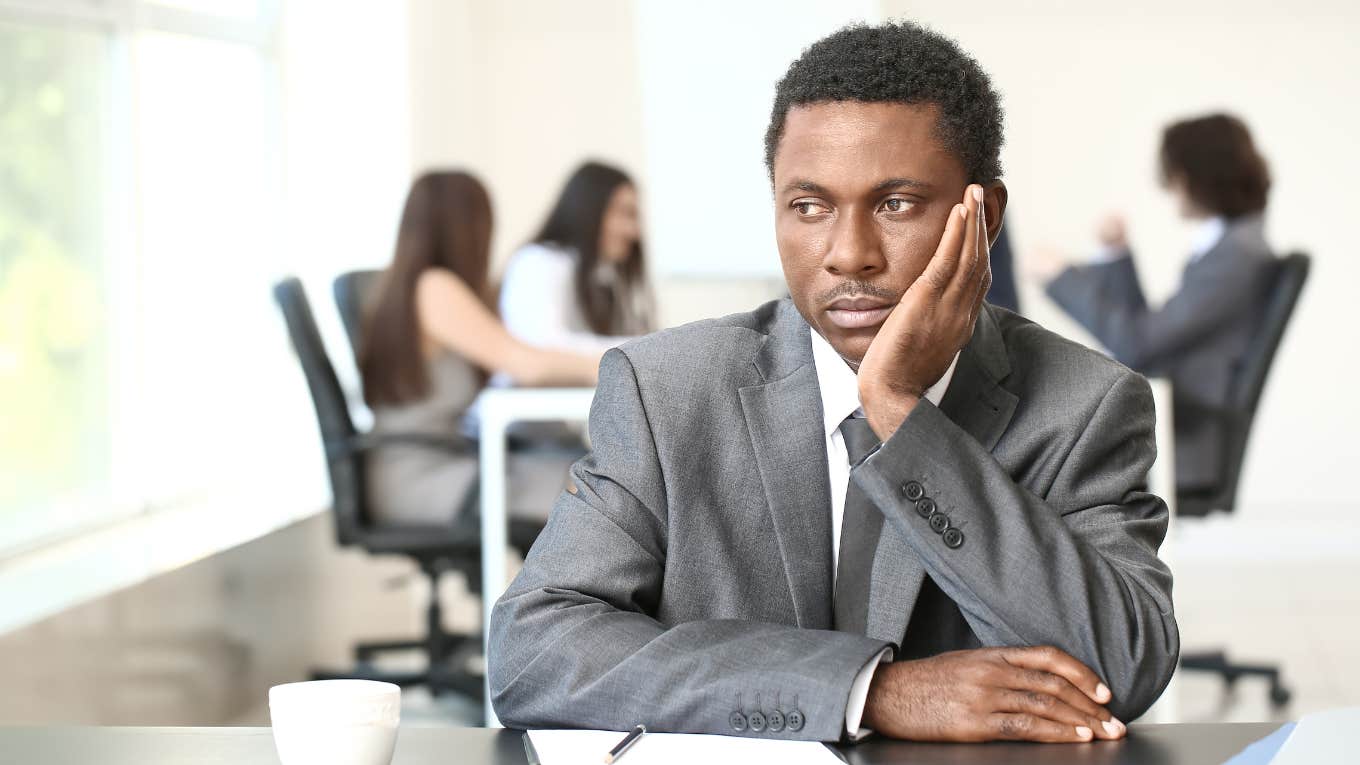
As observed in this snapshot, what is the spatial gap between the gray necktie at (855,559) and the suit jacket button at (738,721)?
0.25 metres

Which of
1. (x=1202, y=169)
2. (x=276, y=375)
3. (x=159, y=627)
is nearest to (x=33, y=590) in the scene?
(x=159, y=627)

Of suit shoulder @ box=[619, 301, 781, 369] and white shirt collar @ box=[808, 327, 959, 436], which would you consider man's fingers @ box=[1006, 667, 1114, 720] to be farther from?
suit shoulder @ box=[619, 301, 781, 369]

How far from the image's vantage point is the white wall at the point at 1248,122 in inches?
223

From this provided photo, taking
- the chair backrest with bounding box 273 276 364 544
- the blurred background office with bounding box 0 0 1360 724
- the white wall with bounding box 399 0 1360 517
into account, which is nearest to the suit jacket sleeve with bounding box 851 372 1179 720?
the blurred background office with bounding box 0 0 1360 724

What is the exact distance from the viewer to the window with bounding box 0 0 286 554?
2920mm

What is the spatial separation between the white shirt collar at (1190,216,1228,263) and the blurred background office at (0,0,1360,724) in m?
0.71

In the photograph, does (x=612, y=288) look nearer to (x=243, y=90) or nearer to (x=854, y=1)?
(x=243, y=90)

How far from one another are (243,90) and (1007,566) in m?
3.46

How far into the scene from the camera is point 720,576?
51.6 inches

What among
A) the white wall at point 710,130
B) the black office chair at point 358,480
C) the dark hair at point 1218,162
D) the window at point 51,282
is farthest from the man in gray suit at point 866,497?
the dark hair at point 1218,162

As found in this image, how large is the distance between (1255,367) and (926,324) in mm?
2601

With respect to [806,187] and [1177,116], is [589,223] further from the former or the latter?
[806,187]

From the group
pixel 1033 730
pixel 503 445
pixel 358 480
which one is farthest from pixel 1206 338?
pixel 1033 730

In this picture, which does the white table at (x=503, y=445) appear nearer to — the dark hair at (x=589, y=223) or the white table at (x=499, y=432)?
the white table at (x=499, y=432)
